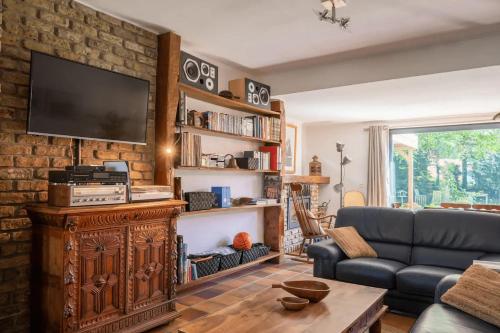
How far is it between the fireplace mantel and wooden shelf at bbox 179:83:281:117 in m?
1.27

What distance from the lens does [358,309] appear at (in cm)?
207

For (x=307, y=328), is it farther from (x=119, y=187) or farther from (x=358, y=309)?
(x=119, y=187)

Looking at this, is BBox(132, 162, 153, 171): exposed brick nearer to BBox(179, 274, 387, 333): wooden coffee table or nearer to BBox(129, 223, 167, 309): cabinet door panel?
BBox(129, 223, 167, 309): cabinet door panel

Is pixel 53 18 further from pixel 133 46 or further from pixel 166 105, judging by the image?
pixel 166 105

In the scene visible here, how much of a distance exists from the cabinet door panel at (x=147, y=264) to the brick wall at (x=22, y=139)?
2.36 feet

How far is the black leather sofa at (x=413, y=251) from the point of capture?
120 inches

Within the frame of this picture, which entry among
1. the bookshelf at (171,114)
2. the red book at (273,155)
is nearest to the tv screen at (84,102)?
the bookshelf at (171,114)

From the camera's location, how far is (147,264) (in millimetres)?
2811

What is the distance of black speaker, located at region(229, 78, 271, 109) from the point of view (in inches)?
175

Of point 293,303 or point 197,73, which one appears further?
point 197,73

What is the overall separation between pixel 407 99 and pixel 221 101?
263 cm

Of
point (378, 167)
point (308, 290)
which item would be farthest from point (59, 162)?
point (378, 167)

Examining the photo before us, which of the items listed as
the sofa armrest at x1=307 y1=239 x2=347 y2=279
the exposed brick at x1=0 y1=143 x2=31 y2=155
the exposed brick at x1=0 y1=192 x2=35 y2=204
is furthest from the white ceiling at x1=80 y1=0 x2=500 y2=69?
the sofa armrest at x1=307 y1=239 x2=347 y2=279

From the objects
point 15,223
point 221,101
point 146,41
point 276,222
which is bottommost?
A: point 276,222
